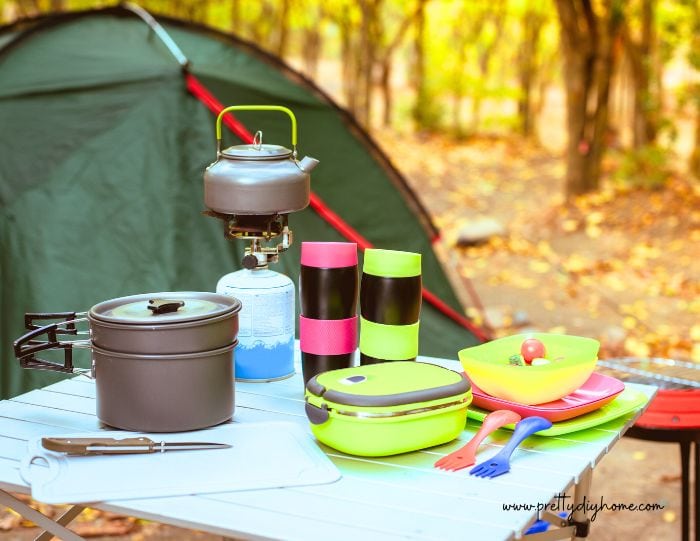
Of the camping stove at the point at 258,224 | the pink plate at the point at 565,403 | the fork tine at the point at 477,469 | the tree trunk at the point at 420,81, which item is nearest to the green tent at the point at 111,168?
the camping stove at the point at 258,224

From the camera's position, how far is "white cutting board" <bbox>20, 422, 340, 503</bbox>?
1452 mm

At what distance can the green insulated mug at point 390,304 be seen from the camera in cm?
185

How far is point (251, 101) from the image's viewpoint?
3750mm

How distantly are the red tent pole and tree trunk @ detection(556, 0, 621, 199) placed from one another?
403 centimetres

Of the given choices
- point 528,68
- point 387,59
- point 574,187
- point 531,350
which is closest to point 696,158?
point 574,187

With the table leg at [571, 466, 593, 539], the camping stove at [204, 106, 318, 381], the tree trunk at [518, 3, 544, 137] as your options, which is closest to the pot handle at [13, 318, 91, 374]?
the camping stove at [204, 106, 318, 381]

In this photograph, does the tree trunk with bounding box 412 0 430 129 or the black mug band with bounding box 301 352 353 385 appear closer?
the black mug band with bounding box 301 352 353 385

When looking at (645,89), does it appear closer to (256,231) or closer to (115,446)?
(256,231)

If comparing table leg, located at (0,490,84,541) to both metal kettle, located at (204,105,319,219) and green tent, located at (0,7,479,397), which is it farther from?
green tent, located at (0,7,479,397)

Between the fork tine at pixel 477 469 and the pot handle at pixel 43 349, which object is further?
the pot handle at pixel 43 349

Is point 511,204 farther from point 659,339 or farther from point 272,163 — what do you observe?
point 272,163

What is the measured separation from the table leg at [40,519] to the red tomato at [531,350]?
0.93 m

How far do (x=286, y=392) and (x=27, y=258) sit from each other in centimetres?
159

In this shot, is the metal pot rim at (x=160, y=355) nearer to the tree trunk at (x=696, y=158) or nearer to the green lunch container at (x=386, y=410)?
the green lunch container at (x=386, y=410)
